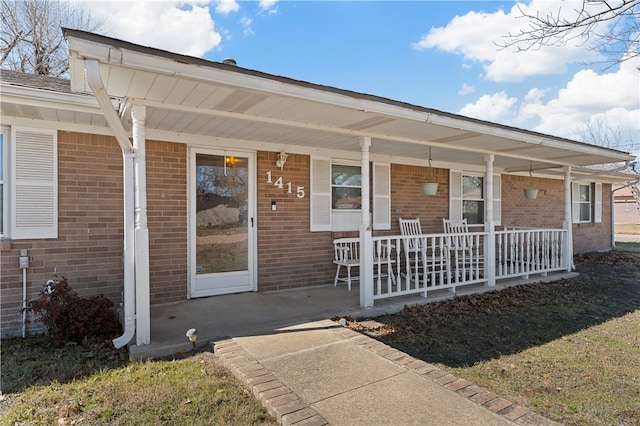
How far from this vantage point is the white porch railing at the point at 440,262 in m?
5.57

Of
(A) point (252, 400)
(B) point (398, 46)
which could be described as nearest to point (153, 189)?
(A) point (252, 400)

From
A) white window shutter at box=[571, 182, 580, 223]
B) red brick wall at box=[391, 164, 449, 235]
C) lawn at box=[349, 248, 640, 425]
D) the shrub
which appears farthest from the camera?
white window shutter at box=[571, 182, 580, 223]

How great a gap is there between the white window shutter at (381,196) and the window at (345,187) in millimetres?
352

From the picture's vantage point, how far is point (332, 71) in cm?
1074

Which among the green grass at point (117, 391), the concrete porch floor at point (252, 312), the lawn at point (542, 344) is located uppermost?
the concrete porch floor at point (252, 312)

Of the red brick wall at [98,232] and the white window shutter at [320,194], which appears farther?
the white window shutter at [320,194]

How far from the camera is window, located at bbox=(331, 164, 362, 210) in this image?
6.73m

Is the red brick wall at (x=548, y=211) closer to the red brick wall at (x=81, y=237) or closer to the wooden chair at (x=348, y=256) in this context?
the wooden chair at (x=348, y=256)

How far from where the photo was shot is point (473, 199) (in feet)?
29.0

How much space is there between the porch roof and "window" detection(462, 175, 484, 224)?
1615 mm

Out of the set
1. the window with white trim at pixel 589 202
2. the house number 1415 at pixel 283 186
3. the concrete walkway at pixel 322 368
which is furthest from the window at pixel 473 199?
the window with white trim at pixel 589 202

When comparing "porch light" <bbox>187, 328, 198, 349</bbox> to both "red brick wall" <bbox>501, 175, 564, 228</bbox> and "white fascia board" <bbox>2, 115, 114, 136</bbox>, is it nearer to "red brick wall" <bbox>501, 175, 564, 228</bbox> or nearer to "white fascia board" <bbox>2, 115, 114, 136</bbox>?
"white fascia board" <bbox>2, 115, 114, 136</bbox>

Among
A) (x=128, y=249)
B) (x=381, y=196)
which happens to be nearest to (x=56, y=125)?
(x=128, y=249)

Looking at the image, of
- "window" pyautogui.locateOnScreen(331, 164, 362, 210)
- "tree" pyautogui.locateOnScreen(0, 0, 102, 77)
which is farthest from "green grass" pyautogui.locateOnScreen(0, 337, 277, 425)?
"tree" pyautogui.locateOnScreen(0, 0, 102, 77)
